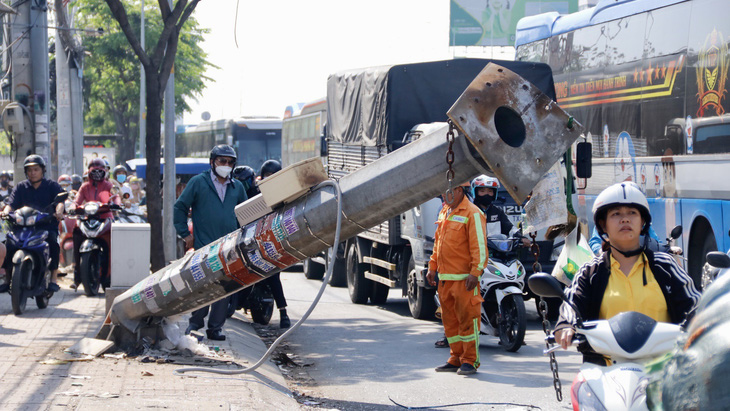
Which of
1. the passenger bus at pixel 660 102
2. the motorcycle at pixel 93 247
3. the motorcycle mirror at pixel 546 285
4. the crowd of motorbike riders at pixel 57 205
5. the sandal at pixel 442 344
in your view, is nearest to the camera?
the motorcycle mirror at pixel 546 285

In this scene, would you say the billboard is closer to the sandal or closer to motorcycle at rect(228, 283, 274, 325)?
motorcycle at rect(228, 283, 274, 325)

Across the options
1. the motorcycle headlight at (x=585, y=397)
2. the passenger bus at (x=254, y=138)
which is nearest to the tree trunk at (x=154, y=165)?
the motorcycle headlight at (x=585, y=397)

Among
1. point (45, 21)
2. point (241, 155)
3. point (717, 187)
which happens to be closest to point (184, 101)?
point (241, 155)

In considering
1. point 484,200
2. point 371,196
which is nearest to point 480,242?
point 484,200

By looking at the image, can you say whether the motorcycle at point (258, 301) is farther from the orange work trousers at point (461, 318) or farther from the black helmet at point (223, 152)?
the orange work trousers at point (461, 318)

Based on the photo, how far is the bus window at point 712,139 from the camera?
11.3 m

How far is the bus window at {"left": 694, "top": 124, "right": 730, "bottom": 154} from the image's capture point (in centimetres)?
1133

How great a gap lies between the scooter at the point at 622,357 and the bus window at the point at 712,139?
8745mm

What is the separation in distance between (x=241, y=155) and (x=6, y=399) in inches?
1033

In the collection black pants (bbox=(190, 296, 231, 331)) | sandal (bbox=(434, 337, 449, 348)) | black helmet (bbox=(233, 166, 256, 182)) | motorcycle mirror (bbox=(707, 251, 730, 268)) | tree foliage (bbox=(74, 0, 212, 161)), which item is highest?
tree foliage (bbox=(74, 0, 212, 161))

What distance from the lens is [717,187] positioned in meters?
11.5

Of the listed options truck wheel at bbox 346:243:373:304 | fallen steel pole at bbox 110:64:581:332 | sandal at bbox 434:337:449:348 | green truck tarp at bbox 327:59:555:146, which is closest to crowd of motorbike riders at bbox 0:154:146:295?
fallen steel pole at bbox 110:64:581:332

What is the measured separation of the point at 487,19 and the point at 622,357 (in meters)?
55.8

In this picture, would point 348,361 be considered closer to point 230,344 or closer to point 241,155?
point 230,344
